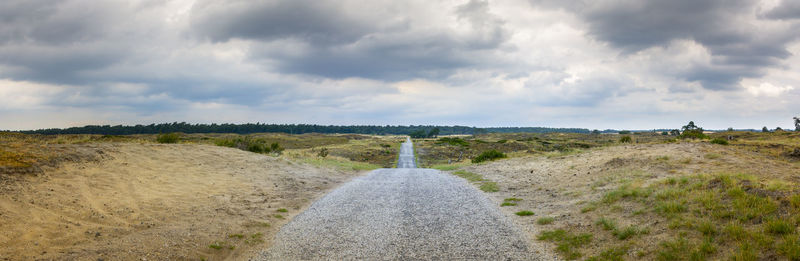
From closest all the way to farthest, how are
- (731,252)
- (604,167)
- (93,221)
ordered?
(731,252) → (93,221) → (604,167)

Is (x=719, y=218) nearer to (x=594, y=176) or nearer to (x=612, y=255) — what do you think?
(x=612, y=255)

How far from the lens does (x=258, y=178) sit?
69.4 ft

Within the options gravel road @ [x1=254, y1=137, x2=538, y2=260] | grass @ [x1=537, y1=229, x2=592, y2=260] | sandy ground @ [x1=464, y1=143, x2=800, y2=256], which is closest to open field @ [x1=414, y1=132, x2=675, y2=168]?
sandy ground @ [x1=464, y1=143, x2=800, y2=256]

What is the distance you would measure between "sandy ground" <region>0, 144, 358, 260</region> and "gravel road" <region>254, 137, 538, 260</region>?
95cm

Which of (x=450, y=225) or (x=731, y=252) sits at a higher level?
(x=731, y=252)

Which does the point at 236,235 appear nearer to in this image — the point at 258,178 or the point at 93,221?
the point at 93,221

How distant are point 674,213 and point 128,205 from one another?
51.0 ft

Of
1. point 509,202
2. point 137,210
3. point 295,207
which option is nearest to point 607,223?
point 509,202

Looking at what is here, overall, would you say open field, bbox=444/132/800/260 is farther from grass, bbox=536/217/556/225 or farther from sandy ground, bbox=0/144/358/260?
sandy ground, bbox=0/144/358/260

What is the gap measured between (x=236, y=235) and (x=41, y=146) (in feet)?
38.4

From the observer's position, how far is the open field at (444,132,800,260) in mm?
6918

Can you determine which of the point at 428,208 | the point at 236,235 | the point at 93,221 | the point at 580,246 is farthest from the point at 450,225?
the point at 93,221

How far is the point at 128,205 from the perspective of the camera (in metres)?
11.2

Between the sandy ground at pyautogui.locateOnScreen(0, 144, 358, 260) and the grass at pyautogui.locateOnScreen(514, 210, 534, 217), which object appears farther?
the grass at pyautogui.locateOnScreen(514, 210, 534, 217)
